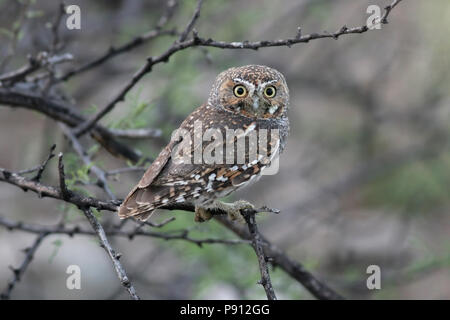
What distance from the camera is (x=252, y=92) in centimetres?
371

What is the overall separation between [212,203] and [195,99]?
3.64 m

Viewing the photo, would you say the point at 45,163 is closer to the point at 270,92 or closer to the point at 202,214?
the point at 202,214

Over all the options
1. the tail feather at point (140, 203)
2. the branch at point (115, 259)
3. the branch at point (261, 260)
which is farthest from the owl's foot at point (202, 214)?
the branch at point (115, 259)

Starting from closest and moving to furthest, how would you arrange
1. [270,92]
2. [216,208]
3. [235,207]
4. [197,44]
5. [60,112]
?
[197,44] → [235,207] → [270,92] → [216,208] → [60,112]

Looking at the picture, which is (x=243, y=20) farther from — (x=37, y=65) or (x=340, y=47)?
(x=37, y=65)

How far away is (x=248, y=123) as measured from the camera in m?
3.86

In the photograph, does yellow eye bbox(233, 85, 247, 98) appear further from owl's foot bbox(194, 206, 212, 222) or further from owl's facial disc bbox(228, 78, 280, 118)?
owl's foot bbox(194, 206, 212, 222)

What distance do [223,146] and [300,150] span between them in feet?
30.0

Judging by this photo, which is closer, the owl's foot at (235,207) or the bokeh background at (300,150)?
the owl's foot at (235,207)

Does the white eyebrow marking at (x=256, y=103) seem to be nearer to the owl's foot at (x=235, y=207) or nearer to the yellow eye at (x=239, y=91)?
the yellow eye at (x=239, y=91)

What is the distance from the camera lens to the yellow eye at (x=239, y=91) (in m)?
3.70

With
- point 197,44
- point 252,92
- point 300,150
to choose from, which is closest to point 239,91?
point 252,92

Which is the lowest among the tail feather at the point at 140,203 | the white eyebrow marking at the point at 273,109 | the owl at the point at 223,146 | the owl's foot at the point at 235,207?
the tail feather at the point at 140,203
